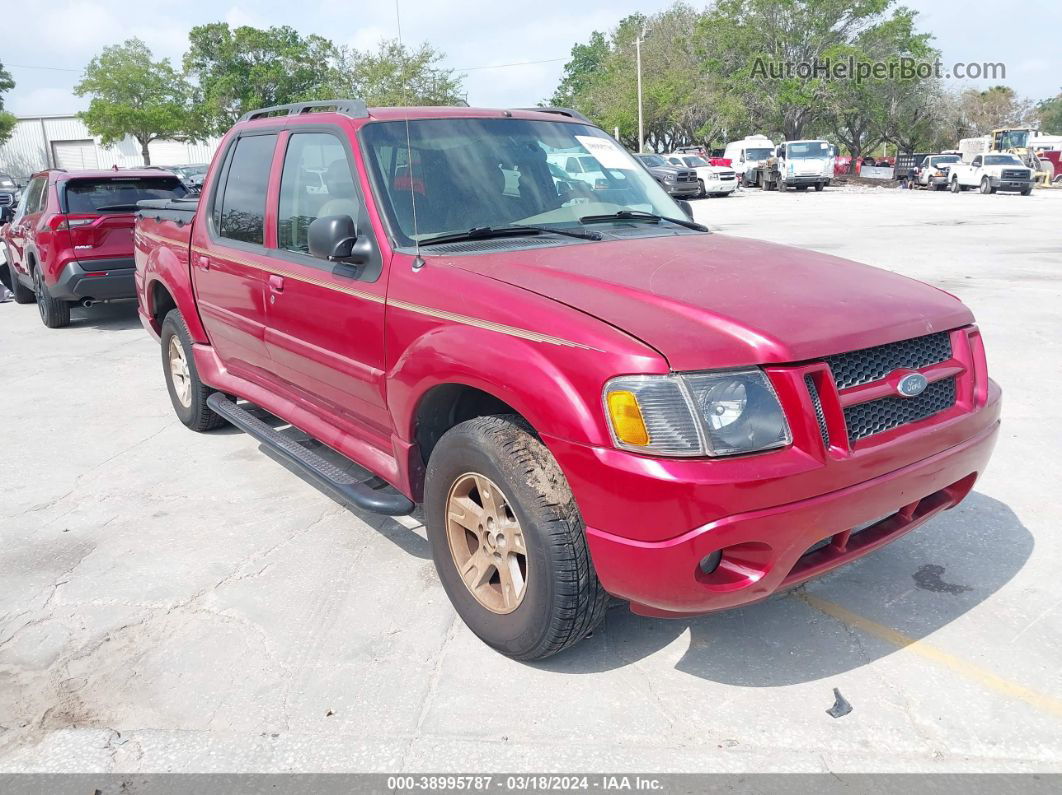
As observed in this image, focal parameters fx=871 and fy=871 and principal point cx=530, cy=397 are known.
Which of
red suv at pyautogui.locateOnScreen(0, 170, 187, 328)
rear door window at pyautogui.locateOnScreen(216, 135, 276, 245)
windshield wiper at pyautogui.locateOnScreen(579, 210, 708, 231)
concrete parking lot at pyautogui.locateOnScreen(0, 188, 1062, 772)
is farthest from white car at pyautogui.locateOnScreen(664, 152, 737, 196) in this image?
windshield wiper at pyautogui.locateOnScreen(579, 210, 708, 231)

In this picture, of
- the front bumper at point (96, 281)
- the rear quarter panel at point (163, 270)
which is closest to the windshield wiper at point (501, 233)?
the rear quarter panel at point (163, 270)

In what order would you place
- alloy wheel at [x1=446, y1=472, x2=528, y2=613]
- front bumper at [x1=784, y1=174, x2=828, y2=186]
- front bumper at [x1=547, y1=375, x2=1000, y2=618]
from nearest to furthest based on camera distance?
1. front bumper at [x1=547, y1=375, x2=1000, y2=618]
2. alloy wheel at [x1=446, y1=472, x2=528, y2=613]
3. front bumper at [x1=784, y1=174, x2=828, y2=186]

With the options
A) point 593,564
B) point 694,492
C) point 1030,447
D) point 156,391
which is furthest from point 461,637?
point 156,391

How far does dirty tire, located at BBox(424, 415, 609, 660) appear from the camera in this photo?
2.67 meters

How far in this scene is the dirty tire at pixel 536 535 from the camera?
267cm

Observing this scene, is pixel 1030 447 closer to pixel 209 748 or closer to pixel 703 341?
pixel 703 341

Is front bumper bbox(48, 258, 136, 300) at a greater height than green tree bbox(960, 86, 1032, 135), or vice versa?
green tree bbox(960, 86, 1032, 135)

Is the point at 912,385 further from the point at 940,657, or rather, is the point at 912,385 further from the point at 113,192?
the point at 113,192

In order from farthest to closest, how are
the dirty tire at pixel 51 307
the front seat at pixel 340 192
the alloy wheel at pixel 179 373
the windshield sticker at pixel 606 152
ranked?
1. the dirty tire at pixel 51 307
2. the alloy wheel at pixel 179 373
3. the windshield sticker at pixel 606 152
4. the front seat at pixel 340 192

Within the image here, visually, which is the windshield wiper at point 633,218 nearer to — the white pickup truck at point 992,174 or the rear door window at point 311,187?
the rear door window at point 311,187

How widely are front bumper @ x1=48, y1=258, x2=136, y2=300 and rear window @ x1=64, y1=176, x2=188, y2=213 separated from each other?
1.95ft

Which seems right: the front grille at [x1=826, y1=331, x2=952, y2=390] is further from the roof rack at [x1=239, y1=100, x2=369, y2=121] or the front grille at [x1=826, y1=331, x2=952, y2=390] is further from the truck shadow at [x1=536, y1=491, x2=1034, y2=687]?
the roof rack at [x1=239, y1=100, x2=369, y2=121]

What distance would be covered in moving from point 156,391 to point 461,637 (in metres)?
4.82

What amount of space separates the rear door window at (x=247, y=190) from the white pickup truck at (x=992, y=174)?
35.1 m
